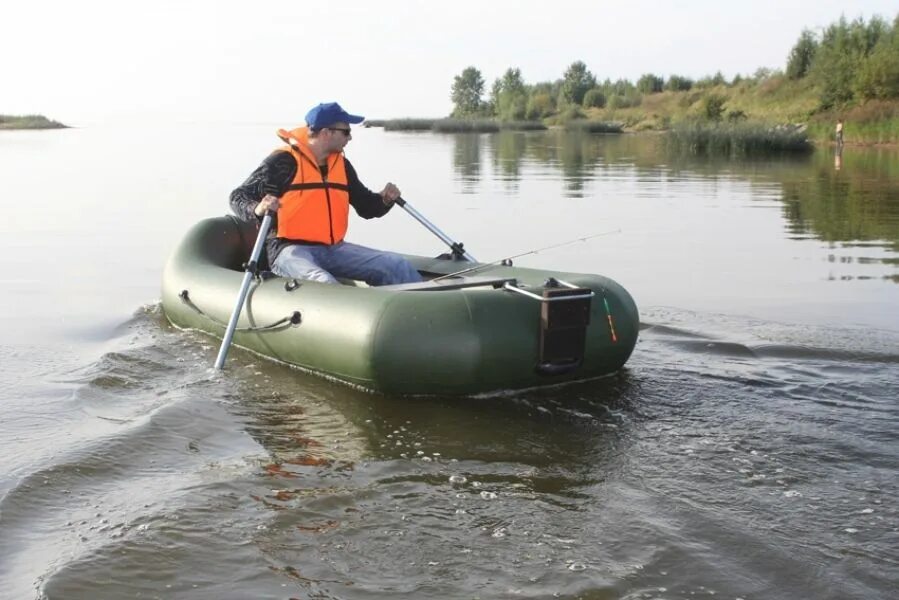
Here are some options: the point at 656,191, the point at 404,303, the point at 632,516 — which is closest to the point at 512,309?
the point at 404,303

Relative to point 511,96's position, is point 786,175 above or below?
below

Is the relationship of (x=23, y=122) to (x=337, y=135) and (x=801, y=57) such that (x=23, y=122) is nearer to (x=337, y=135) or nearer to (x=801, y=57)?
(x=801, y=57)

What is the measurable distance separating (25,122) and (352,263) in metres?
64.6

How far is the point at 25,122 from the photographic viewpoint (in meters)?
64.8

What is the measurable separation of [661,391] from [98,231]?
29.0 ft

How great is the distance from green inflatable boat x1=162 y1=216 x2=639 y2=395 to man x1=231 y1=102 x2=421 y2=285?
16.7 inches

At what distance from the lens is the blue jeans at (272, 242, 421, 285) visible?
6219 millimetres

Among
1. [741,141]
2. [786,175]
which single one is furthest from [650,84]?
[786,175]

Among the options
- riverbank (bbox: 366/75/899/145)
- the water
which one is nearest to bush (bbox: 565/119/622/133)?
riverbank (bbox: 366/75/899/145)

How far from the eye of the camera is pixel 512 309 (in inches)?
204

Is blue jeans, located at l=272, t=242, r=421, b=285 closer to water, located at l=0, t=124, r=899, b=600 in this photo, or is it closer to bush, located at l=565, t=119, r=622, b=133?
water, located at l=0, t=124, r=899, b=600

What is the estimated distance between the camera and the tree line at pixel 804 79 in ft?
119

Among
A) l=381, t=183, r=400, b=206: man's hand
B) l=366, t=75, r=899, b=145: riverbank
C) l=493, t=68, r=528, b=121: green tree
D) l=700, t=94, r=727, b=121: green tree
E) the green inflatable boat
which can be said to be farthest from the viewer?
l=493, t=68, r=528, b=121: green tree

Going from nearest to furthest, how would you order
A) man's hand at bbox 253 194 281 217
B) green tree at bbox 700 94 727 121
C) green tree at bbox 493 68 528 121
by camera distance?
man's hand at bbox 253 194 281 217 → green tree at bbox 700 94 727 121 → green tree at bbox 493 68 528 121
